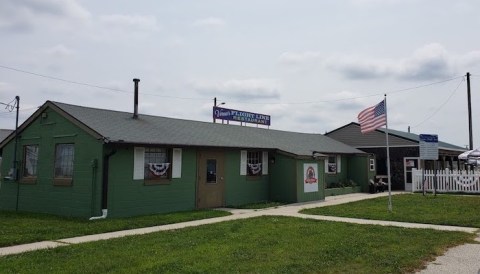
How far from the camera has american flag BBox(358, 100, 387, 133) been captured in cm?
1709

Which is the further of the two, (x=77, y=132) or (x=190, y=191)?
(x=190, y=191)

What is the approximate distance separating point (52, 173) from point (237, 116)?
19208 mm

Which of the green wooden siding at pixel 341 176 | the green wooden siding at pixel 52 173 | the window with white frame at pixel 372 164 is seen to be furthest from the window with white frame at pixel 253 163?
the window with white frame at pixel 372 164

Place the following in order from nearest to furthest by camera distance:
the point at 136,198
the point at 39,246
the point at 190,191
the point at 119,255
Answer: the point at 119,255 → the point at 39,246 → the point at 136,198 → the point at 190,191

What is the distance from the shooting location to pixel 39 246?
948cm

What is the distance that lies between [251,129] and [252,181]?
5.96 m

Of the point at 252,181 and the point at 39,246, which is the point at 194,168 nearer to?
the point at 252,181

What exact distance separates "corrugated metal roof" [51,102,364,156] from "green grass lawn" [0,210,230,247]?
263 cm

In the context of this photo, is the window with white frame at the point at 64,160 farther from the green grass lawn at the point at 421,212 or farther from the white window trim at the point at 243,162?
the green grass lawn at the point at 421,212

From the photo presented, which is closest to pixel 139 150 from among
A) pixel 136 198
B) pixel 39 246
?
pixel 136 198

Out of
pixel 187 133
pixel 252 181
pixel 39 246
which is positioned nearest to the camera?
pixel 39 246

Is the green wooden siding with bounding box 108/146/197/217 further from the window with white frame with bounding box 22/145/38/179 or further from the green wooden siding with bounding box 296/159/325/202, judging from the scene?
the green wooden siding with bounding box 296/159/325/202

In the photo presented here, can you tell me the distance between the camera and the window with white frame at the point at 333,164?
85.5 ft

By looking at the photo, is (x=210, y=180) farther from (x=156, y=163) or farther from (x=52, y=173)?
(x=52, y=173)
